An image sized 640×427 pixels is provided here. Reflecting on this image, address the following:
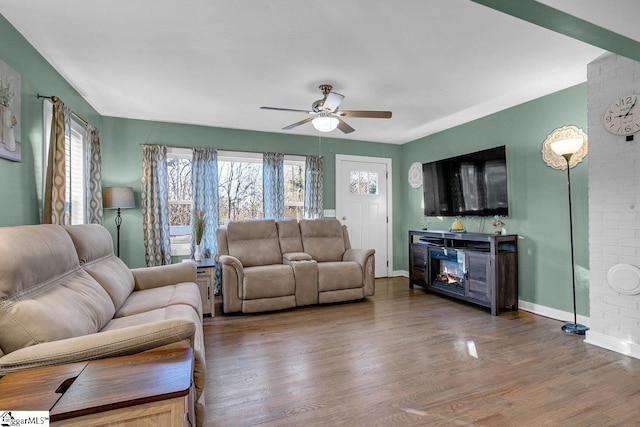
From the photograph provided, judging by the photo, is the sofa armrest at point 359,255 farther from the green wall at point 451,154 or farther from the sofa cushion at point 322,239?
the green wall at point 451,154

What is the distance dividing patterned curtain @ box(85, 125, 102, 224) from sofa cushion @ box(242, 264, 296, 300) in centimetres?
182

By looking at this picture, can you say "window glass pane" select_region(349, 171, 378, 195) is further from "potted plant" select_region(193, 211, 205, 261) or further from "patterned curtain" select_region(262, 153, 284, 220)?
"potted plant" select_region(193, 211, 205, 261)

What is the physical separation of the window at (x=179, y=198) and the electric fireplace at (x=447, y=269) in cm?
351

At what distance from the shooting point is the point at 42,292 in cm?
163

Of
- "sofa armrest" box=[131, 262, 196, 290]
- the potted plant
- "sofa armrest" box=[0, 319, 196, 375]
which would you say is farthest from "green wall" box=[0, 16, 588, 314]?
"sofa armrest" box=[0, 319, 196, 375]

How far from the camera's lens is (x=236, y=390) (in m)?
2.16

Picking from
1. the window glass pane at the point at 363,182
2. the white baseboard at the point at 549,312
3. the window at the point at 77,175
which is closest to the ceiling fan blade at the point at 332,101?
the window at the point at 77,175

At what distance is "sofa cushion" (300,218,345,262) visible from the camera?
189 inches

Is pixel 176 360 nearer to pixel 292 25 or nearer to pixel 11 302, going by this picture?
pixel 11 302

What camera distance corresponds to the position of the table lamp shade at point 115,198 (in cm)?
394

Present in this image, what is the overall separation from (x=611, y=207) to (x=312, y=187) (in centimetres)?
367

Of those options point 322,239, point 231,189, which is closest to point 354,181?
point 322,239

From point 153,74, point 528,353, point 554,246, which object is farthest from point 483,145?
point 153,74

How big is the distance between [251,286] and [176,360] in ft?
8.63
